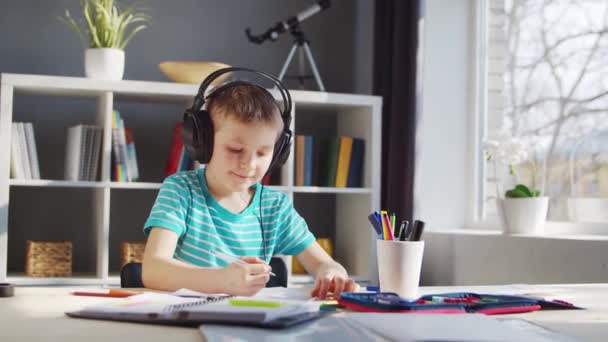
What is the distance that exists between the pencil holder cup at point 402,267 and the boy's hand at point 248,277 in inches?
7.2

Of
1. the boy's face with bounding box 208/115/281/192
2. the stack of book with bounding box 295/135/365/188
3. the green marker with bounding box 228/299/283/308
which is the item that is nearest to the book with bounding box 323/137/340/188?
the stack of book with bounding box 295/135/365/188

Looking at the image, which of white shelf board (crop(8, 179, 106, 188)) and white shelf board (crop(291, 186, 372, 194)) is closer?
white shelf board (crop(8, 179, 106, 188))

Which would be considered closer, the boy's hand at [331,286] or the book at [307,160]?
the boy's hand at [331,286]

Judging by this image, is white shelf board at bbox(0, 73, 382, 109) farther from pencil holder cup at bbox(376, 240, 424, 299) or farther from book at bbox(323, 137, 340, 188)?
pencil holder cup at bbox(376, 240, 424, 299)

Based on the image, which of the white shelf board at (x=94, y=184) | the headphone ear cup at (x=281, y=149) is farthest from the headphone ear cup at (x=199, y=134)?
the white shelf board at (x=94, y=184)

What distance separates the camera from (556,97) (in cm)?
276

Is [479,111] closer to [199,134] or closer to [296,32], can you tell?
[296,32]

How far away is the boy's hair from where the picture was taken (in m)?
1.62

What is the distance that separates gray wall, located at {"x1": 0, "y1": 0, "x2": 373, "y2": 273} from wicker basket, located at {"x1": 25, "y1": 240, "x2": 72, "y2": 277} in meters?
0.26

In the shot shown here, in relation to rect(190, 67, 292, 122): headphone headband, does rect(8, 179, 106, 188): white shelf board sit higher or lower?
lower

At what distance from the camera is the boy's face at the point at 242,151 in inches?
62.9

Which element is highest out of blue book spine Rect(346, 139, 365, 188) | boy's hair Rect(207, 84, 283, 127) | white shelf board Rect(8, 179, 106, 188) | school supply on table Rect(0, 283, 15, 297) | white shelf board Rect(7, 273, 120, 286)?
boy's hair Rect(207, 84, 283, 127)

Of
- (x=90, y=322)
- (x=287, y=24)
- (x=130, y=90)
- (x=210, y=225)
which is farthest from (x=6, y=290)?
(x=287, y=24)

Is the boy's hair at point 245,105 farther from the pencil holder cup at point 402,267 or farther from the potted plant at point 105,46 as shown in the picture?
the potted plant at point 105,46
